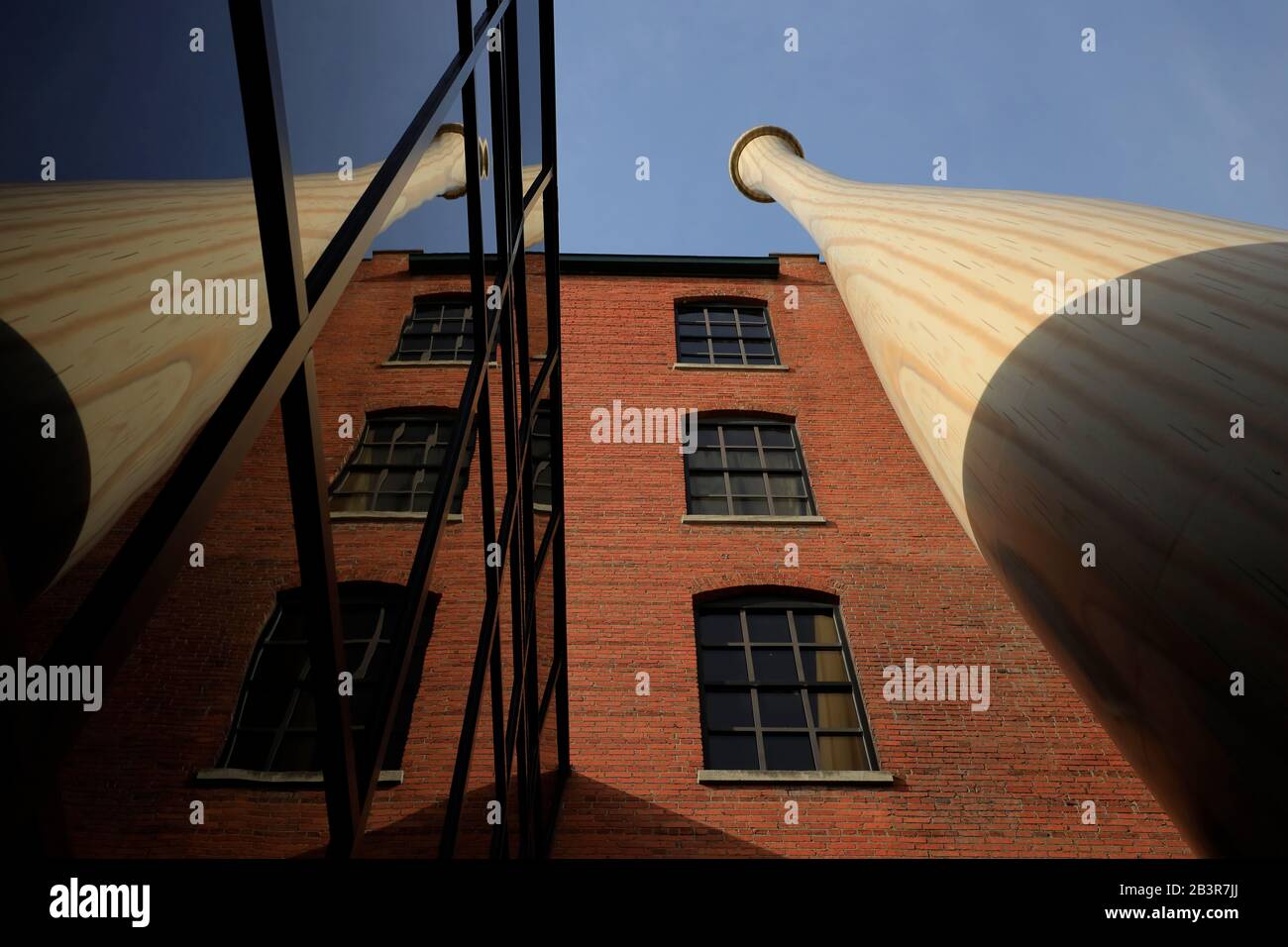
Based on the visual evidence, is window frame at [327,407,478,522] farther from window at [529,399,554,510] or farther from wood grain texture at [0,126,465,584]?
window at [529,399,554,510]

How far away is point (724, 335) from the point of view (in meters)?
15.9

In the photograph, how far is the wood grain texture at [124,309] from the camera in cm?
90

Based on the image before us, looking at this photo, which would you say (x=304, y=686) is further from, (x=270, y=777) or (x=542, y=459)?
(x=542, y=459)

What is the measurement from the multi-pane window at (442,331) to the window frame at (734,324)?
403 inches

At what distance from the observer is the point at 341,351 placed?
2.36 meters

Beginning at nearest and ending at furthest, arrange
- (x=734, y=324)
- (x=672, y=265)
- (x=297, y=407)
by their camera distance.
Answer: (x=297, y=407) → (x=734, y=324) → (x=672, y=265)

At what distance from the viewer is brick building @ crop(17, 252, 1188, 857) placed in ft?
5.52

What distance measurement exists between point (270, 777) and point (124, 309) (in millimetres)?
1412

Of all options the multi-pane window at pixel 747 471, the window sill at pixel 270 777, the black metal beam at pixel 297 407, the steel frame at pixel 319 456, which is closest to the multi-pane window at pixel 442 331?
the steel frame at pixel 319 456

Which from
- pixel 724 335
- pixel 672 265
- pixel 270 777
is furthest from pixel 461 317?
pixel 672 265
